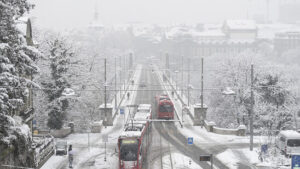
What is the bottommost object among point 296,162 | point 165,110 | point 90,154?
point 90,154

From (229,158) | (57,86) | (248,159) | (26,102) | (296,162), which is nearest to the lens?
(296,162)

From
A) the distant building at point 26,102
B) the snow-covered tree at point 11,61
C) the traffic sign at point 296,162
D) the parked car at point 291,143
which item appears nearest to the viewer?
the snow-covered tree at point 11,61

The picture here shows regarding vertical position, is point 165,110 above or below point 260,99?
above

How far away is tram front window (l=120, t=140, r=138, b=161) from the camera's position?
25.5 metres

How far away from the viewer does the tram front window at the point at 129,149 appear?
1005 inches

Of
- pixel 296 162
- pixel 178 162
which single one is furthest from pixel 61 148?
pixel 296 162

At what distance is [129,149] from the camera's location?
1008 inches

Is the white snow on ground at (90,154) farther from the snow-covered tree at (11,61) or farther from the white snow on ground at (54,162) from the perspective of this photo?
the snow-covered tree at (11,61)

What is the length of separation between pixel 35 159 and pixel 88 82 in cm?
2279

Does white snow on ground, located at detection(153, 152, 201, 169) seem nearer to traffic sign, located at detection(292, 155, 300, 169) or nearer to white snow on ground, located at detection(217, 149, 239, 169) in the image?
white snow on ground, located at detection(217, 149, 239, 169)

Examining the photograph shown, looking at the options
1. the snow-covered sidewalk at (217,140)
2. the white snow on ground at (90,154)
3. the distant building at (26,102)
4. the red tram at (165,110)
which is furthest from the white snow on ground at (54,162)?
the red tram at (165,110)

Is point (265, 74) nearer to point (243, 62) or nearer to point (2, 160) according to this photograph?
point (243, 62)

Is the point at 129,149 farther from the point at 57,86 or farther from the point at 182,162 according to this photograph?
the point at 57,86

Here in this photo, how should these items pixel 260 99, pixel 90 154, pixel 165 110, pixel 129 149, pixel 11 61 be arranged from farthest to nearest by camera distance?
pixel 260 99 < pixel 165 110 < pixel 90 154 < pixel 129 149 < pixel 11 61
